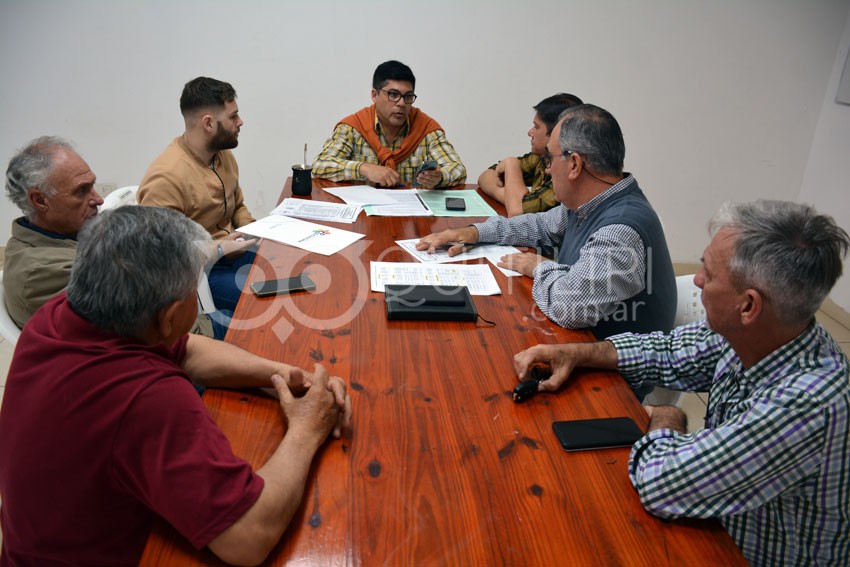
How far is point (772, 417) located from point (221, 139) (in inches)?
88.2

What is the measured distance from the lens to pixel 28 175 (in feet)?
5.48

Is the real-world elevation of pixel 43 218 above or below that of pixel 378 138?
below

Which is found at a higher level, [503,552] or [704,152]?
[704,152]

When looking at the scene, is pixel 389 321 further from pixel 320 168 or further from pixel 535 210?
pixel 320 168

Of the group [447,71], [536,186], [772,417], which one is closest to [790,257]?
[772,417]

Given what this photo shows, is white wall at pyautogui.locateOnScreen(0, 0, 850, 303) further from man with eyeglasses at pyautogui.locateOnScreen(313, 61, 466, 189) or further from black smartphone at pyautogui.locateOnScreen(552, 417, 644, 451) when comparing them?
black smartphone at pyautogui.locateOnScreen(552, 417, 644, 451)

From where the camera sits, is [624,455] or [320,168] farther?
[320,168]

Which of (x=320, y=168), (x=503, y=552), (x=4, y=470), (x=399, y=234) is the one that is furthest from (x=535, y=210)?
(x=4, y=470)

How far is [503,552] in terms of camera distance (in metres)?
0.90

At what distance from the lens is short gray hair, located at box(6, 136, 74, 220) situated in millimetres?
1668

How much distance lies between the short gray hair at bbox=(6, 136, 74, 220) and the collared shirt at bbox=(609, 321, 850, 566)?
5.63ft

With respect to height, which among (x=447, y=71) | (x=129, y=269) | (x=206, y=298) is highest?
(x=447, y=71)

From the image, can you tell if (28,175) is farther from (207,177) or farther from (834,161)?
(834,161)

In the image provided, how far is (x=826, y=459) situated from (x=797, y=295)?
272 mm
